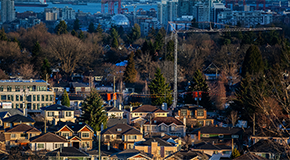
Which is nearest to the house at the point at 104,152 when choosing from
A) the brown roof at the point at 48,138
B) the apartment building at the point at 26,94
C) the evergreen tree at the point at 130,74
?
the brown roof at the point at 48,138

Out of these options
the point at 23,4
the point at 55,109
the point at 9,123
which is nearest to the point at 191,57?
the point at 55,109

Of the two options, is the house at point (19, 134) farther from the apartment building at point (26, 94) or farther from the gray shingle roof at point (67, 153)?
the apartment building at point (26, 94)

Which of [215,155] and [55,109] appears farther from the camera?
[55,109]

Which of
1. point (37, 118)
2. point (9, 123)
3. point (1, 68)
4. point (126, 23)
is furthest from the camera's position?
point (126, 23)

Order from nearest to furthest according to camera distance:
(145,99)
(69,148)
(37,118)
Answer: (69,148), (37,118), (145,99)

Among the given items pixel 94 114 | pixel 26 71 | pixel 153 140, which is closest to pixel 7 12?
pixel 26 71

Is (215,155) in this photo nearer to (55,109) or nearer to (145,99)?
(55,109)
